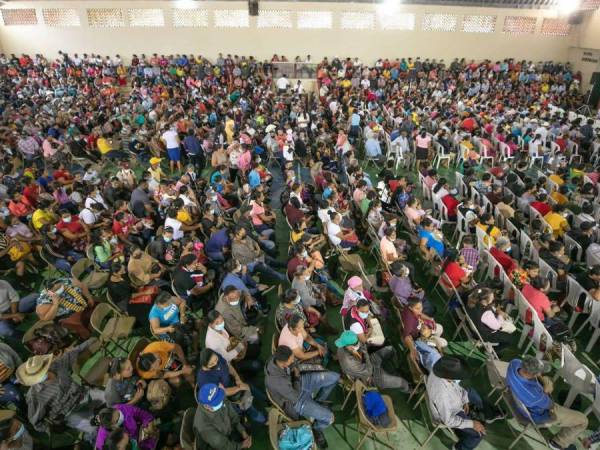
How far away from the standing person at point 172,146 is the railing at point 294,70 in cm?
1097

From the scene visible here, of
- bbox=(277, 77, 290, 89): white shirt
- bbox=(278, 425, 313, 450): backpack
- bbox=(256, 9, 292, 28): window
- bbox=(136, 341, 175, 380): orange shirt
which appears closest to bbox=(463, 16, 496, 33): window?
bbox=(256, 9, 292, 28): window

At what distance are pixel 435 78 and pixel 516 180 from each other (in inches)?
482

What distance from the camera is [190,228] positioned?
5508 millimetres

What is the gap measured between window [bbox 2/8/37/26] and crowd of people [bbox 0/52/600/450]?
11.5 meters

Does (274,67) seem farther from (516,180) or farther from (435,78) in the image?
(516,180)

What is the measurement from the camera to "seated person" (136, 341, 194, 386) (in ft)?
10.1

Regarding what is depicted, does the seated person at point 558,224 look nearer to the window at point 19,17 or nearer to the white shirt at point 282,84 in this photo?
the white shirt at point 282,84

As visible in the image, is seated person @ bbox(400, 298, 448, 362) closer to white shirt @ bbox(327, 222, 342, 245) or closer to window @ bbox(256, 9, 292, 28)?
white shirt @ bbox(327, 222, 342, 245)

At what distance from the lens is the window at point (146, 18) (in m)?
18.2

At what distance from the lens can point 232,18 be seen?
18312mm

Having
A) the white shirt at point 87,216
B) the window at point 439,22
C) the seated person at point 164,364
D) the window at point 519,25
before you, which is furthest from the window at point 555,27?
the seated person at point 164,364

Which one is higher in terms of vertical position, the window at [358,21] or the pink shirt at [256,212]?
the window at [358,21]

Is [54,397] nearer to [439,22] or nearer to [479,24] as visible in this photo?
[439,22]

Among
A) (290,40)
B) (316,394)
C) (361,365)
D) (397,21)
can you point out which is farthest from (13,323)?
(397,21)
